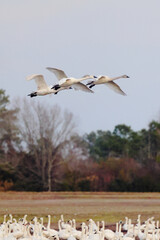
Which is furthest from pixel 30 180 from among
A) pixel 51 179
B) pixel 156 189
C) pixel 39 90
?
pixel 39 90

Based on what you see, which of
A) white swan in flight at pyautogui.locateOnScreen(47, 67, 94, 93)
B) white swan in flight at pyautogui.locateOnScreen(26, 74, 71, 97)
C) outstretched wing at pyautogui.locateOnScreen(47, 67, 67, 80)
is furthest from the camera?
white swan in flight at pyautogui.locateOnScreen(26, 74, 71, 97)

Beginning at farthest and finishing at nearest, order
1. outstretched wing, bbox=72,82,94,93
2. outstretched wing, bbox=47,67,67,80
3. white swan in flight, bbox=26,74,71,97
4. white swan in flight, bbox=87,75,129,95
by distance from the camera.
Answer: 1. white swan in flight, bbox=26,74,71,97
2. outstretched wing, bbox=72,82,94,93
3. outstretched wing, bbox=47,67,67,80
4. white swan in flight, bbox=87,75,129,95

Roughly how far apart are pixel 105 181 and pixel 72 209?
22682mm

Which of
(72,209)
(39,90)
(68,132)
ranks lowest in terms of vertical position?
(72,209)

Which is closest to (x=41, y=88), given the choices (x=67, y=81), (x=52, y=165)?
(x=67, y=81)

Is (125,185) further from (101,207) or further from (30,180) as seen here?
(101,207)

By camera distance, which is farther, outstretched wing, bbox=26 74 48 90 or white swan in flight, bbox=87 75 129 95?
outstretched wing, bbox=26 74 48 90

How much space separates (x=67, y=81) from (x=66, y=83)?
73mm

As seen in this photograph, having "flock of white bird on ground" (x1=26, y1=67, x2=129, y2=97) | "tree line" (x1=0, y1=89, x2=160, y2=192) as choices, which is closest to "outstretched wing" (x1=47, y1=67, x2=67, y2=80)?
"flock of white bird on ground" (x1=26, y1=67, x2=129, y2=97)

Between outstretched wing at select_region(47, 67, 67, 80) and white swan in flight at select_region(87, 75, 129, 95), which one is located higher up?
outstretched wing at select_region(47, 67, 67, 80)

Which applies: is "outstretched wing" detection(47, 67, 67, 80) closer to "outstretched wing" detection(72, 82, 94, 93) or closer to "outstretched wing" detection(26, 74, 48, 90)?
"outstretched wing" detection(72, 82, 94, 93)

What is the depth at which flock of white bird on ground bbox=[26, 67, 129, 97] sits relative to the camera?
779 inches

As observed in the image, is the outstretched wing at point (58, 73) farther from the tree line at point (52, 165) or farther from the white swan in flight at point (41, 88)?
the tree line at point (52, 165)

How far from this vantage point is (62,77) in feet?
67.6
